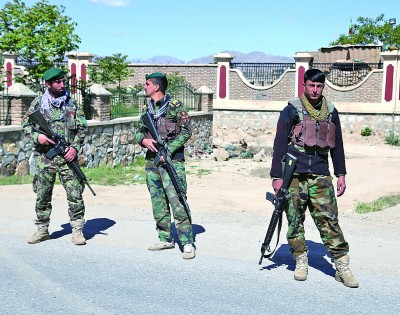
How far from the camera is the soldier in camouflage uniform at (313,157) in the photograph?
507 centimetres

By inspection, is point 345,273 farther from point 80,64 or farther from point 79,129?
point 80,64

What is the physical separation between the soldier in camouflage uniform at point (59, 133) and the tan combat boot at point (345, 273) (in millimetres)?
2684

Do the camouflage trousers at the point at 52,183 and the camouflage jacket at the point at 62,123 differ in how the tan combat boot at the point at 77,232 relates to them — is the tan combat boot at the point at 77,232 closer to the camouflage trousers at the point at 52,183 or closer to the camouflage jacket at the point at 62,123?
the camouflage trousers at the point at 52,183

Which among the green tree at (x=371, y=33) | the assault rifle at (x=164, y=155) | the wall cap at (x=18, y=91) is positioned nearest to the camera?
the assault rifle at (x=164, y=155)

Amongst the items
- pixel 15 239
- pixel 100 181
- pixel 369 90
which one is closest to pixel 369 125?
pixel 369 90

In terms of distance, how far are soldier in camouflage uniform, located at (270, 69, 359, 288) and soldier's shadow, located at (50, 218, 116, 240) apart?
2666mm

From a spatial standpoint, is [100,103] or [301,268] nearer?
[301,268]

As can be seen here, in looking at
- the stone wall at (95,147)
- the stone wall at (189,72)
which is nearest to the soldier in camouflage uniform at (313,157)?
the stone wall at (95,147)

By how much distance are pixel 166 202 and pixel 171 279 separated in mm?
1129

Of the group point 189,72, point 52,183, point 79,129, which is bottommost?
point 52,183

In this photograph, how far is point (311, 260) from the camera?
5988 mm

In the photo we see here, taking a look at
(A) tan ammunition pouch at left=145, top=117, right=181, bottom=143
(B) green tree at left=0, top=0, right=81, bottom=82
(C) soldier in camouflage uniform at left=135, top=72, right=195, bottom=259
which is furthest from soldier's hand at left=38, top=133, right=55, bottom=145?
(B) green tree at left=0, top=0, right=81, bottom=82

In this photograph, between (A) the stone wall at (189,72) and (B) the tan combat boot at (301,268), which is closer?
(B) the tan combat boot at (301,268)

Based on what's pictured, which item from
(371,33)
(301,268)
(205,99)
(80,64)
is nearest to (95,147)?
(205,99)
